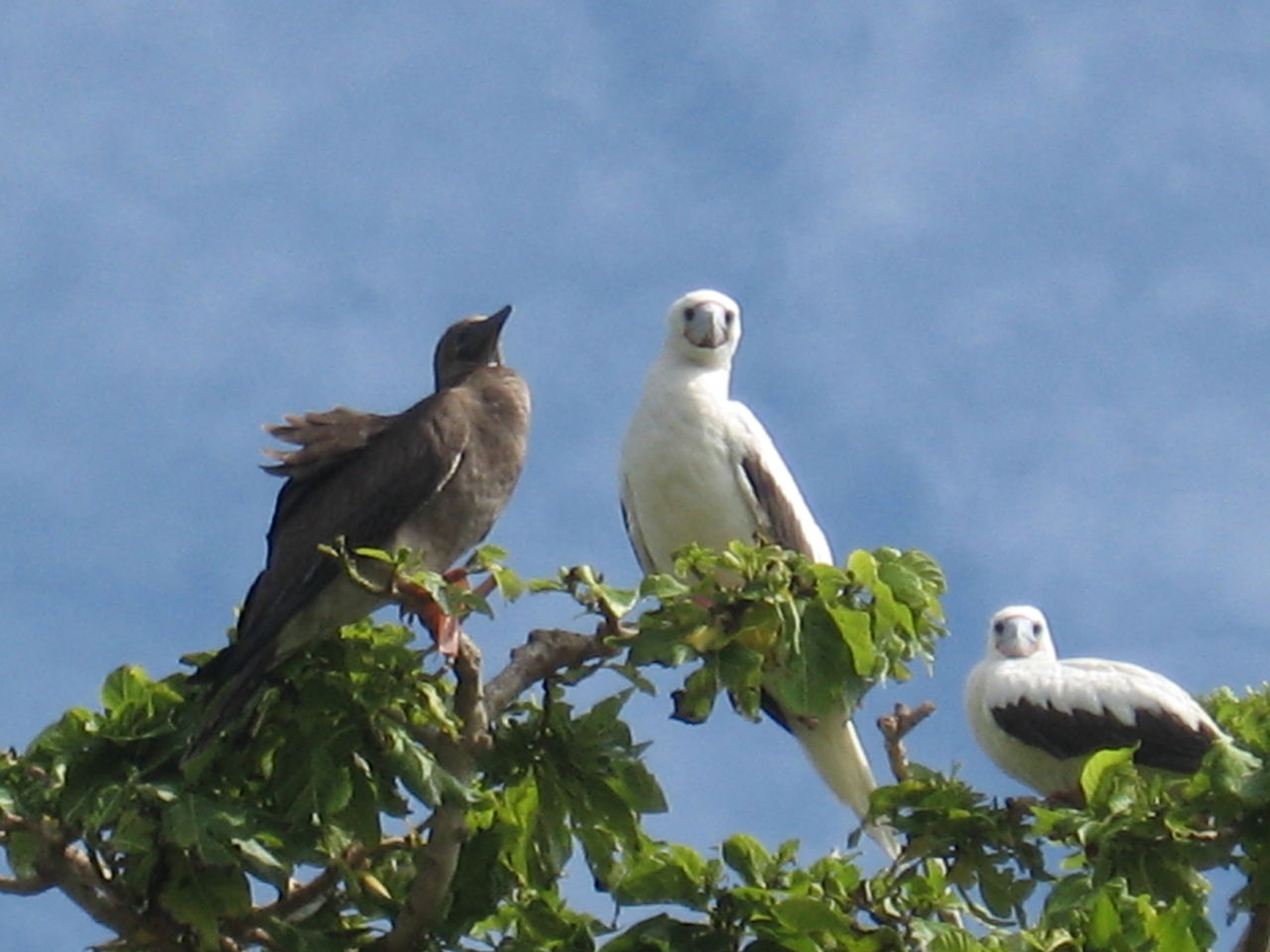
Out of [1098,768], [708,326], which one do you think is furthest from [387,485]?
[1098,768]

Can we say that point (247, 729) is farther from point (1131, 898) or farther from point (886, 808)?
point (1131, 898)

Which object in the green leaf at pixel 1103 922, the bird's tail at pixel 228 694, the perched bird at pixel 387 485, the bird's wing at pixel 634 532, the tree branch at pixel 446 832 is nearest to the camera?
the green leaf at pixel 1103 922

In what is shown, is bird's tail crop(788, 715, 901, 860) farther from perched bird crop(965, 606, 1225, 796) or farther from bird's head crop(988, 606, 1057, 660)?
bird's head crop(988, 606, 1057, 660)

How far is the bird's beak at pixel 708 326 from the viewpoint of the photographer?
11.9 m

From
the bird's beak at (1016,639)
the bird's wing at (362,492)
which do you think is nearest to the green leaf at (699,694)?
the bird's wing at (362,492)

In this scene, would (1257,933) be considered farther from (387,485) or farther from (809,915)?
(387,485)

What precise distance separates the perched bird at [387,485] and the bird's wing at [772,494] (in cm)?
125

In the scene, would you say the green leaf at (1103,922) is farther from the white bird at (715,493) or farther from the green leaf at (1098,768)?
the white bird at (715,493)

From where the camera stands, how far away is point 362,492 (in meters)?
9.67

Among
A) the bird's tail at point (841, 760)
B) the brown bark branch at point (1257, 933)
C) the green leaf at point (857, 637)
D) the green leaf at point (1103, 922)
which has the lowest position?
the green leaf at point (1103, 922)

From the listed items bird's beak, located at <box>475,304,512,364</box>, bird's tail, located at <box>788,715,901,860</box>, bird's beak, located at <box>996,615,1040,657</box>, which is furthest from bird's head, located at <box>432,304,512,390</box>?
bird's beak, located at <box>996,615,1040,657</box>

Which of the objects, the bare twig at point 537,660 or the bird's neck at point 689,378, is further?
the bird's neck at point 689,378

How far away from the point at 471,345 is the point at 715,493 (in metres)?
1.22

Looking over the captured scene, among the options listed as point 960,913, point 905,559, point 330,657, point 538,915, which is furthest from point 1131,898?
point 330,657
